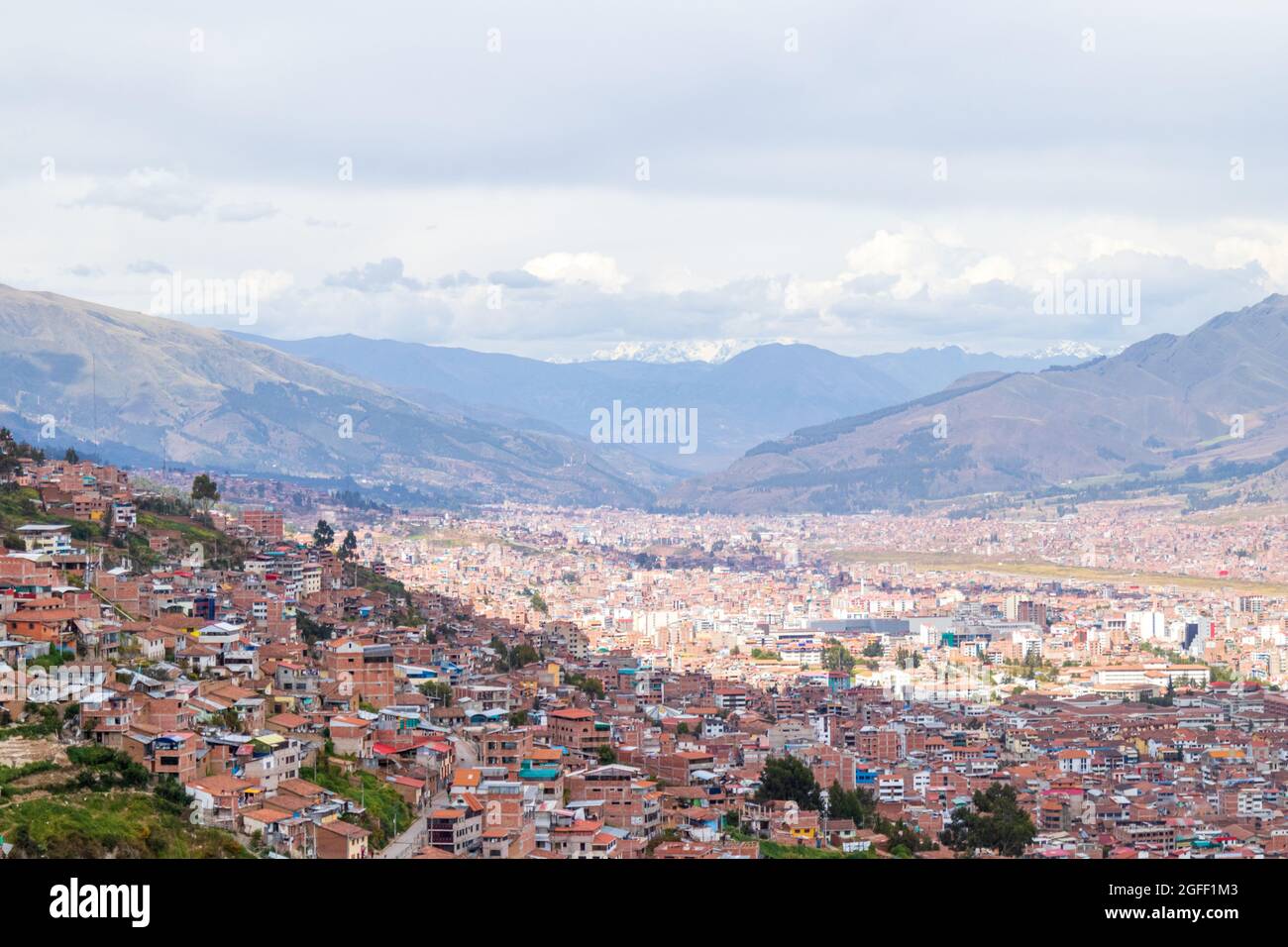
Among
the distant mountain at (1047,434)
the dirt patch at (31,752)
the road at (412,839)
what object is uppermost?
the distant mountain at (1047,434)

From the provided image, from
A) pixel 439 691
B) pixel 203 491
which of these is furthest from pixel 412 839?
pixel 203 491

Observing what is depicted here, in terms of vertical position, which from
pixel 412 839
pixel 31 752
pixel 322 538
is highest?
pixel 322 538

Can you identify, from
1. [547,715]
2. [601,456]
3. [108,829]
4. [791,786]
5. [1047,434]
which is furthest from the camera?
[601,456]

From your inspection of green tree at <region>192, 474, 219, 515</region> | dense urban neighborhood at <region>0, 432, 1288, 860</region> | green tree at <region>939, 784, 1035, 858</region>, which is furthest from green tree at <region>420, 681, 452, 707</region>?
green tree at <region>192, 474, 219, 515</region>

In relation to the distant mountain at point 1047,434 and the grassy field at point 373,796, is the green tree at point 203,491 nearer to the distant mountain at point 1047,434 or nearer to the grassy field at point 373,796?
the grassy field at point 373,796

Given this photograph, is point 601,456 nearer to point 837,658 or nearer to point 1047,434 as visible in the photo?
point 1047,434

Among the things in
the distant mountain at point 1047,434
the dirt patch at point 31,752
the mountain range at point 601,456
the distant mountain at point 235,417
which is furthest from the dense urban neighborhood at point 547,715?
the distant mountain at point 235,417
